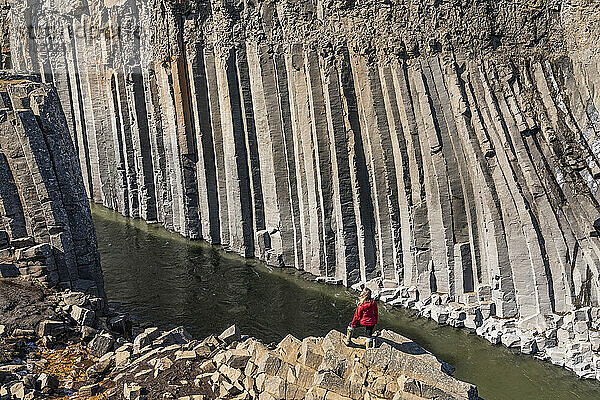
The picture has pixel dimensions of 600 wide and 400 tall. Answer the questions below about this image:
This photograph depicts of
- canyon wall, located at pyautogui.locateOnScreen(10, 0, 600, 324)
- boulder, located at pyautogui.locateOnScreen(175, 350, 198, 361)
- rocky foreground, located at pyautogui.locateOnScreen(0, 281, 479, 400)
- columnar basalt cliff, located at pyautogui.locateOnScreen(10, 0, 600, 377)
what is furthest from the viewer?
canyon wall, located at pyautogui.locateOnScreen(10, 0, 600, 324)

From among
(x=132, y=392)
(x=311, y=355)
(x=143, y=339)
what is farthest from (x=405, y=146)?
(x=132, y=392)

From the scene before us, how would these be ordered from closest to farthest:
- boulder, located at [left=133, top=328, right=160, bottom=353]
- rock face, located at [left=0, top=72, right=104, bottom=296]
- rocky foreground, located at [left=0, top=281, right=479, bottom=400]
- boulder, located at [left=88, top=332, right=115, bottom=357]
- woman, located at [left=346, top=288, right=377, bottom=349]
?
1. rocky foreground, located at [left=0, top=281, right=479, bottom=400]
2. woman, located at [left=346, top=288, right=377, bottom=349]
3. boulder, located at [left=88, top=332, right=115, bottom=357]
4. boulder, located at [left=133, top=328, right=160, bottom=353]
5. rock face, located at [left=0, top=72, right=104, bottom=296]

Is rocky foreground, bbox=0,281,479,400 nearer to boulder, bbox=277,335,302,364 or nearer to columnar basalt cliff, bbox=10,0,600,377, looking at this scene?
boulder, bbox=277,335,302,364

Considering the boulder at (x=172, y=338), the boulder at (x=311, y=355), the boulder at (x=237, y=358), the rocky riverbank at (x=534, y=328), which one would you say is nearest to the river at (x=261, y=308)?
the rocky riverbank at (x=534, y=328)

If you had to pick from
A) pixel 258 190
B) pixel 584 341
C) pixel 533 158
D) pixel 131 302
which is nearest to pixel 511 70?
pixel 533 158

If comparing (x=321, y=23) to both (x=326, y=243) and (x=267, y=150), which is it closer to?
(x=267, y=150)

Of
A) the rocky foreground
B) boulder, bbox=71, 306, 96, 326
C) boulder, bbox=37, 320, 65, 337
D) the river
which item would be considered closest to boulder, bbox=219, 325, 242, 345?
the rocky foreground

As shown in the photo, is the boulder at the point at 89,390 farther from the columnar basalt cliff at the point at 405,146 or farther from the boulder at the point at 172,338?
the columnar basalt cliff at the point at 405,146
